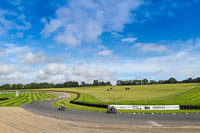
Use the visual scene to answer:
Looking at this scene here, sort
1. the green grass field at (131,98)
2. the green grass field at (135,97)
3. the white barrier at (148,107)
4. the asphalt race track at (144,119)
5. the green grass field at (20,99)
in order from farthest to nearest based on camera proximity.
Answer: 1. the green grass field at (20,99)
2. the green grass field at (135,97)
3. the green grass field at (131,98)
4. the white barrier at (148,107)
5. the asphalt race track at (144,119)

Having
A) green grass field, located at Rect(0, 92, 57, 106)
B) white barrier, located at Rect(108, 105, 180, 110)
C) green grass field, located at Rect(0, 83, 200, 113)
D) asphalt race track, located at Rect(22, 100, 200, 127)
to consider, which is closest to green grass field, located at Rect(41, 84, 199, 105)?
green grass field, located at Rect(0, 83, 200, 113)

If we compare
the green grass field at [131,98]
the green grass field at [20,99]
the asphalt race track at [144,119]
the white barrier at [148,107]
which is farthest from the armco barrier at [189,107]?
the green grass field at [20,99]

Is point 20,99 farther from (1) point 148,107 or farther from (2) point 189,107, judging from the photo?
(2) point 189,107

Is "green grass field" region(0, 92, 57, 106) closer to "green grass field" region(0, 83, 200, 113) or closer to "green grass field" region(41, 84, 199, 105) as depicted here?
"green grass field" region(0, 83, 200, 113)

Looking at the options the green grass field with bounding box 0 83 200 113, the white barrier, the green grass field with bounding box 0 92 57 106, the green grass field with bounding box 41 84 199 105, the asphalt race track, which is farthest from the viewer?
the green grass field with bounding box 0 92 57 106

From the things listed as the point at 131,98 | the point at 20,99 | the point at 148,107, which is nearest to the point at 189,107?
the point at 148,107

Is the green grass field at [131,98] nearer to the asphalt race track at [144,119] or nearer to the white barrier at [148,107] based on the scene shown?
the white barrier at [148,107]

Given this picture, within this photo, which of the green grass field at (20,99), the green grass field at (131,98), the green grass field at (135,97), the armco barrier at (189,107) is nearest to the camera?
the armco barrier at (189,107)

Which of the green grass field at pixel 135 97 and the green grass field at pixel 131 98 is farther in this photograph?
the green grass field at pixel 135 97

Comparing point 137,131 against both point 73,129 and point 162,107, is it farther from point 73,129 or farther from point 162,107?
point 162,107

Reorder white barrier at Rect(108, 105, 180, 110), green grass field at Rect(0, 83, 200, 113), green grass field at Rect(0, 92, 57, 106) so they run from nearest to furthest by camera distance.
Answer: white barrier at Rect(108, 105, 180, 110) → green grass field at Rect(0, 83, 200, 113) → green grass field at Rect(0, 92, 57, 106)

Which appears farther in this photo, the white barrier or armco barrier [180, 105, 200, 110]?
the white barrier

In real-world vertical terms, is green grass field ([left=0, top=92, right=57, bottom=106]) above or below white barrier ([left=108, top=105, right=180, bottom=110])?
below

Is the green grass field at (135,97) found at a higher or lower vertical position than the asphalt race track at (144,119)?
lower
